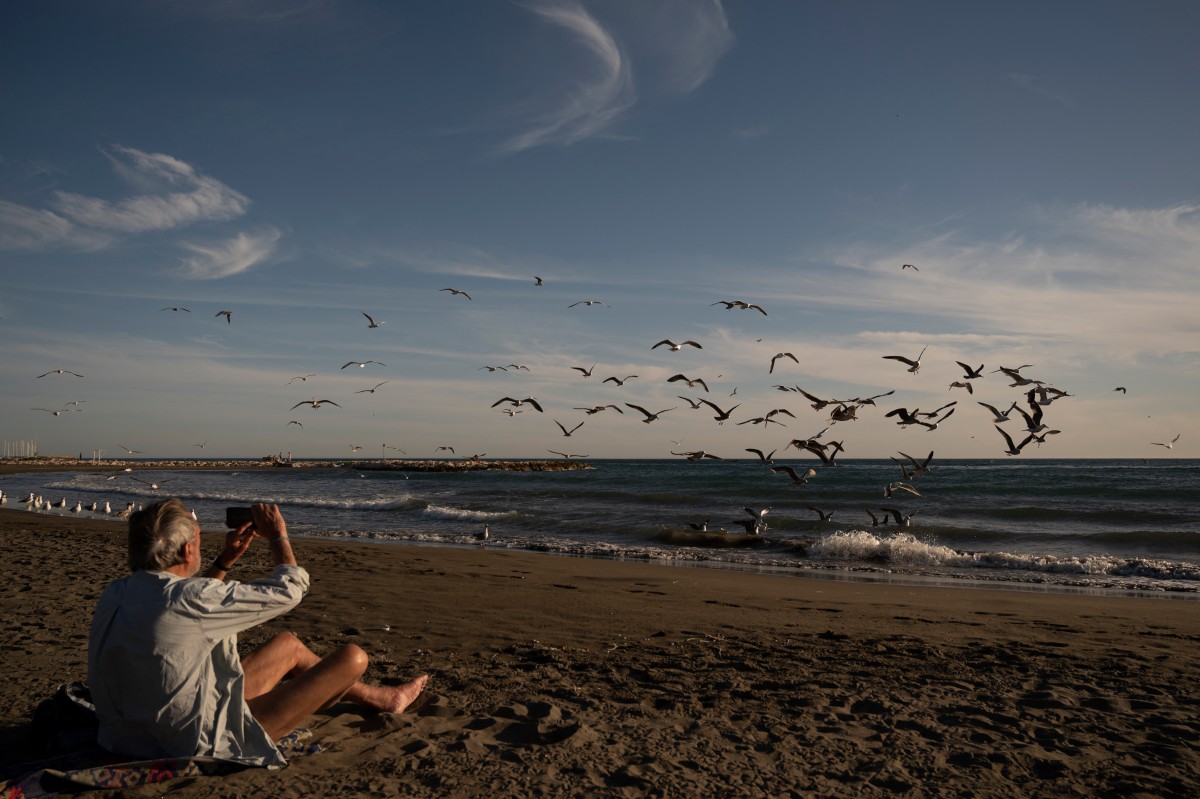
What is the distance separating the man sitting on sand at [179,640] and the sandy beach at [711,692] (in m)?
0.26

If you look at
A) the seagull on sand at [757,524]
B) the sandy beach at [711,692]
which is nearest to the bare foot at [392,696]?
the sandy beach at [711,692]

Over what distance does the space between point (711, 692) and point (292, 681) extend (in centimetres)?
268

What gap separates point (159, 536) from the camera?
3229 mm

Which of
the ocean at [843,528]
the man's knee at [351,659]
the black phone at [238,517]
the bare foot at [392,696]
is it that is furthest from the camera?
the ocean at [843,528]

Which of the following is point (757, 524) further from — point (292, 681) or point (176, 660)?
point (176, 660)

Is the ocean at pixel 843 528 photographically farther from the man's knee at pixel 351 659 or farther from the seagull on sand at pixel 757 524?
the man's knee at pixel 351 659

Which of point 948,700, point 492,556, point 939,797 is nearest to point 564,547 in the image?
point 492,556

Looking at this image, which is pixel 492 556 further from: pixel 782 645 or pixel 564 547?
pixel 782 645

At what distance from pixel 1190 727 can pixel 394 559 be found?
1108 cm

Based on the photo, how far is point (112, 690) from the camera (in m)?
3.27

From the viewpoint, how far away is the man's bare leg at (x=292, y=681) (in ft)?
12.5

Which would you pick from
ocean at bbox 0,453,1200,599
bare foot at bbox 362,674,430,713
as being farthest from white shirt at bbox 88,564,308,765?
ocean at bbox 0,453,1200,599

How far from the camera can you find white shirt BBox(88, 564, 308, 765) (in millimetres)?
3141

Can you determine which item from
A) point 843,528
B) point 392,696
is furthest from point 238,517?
point 843,528
